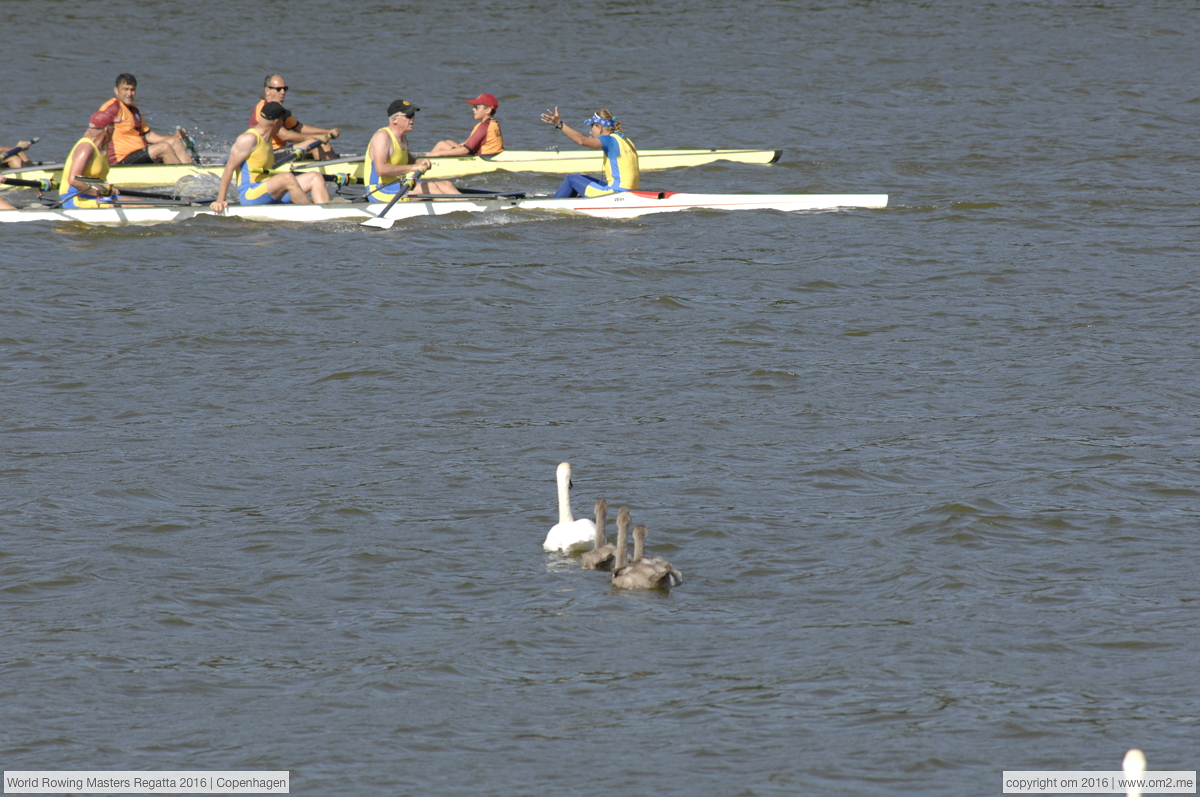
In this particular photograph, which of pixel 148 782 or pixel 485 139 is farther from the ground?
pixel 485 139

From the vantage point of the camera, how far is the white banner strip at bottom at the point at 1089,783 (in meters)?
5.07

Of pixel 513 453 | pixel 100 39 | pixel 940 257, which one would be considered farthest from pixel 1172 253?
pixel 100 39

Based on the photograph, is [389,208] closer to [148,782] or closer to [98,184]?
[98,184]

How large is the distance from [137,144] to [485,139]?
13.0 feet

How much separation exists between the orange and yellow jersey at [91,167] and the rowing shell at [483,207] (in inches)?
9.5

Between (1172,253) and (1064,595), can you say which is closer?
(1064,595)

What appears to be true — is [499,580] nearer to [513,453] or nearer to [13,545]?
[513,453]

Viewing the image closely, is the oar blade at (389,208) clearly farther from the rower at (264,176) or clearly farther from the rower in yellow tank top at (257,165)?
the rower in yellow tank top at (257,165)

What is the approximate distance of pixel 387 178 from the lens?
14.7m

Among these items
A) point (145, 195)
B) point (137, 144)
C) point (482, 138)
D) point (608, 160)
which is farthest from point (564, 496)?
point (137, 144)

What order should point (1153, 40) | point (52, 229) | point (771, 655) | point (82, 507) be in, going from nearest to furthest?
point (771, 655) < point (82, 507) < point (52, 229) < point (1153, 40)

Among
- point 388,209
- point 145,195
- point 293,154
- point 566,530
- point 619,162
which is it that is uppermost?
point 293,154

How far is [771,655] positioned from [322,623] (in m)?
1.96

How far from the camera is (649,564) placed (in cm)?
654
